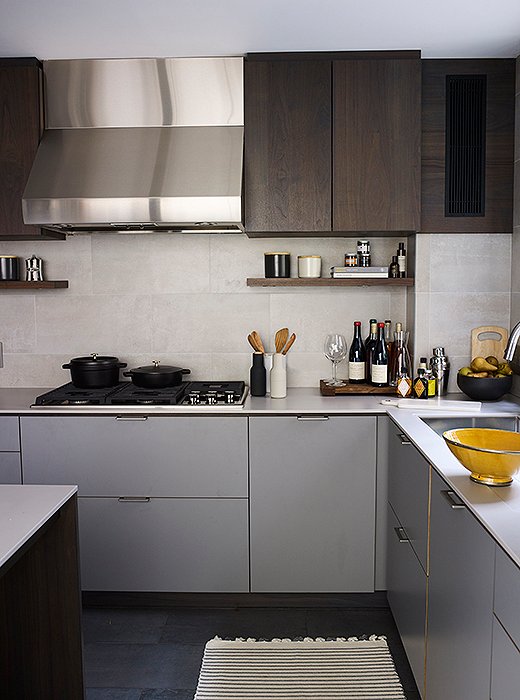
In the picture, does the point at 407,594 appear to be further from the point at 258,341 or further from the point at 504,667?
the point at 258,341

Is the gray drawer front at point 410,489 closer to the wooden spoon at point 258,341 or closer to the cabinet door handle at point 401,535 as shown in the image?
the cabinet door handle at point 401,535

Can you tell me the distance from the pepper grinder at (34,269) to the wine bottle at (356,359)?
1634 millimetres

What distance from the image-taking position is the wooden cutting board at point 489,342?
11.4ft

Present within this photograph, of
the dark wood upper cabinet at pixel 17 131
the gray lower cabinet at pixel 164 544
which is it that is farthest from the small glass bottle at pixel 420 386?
the dark wood upper cabinet at pixel 17 131

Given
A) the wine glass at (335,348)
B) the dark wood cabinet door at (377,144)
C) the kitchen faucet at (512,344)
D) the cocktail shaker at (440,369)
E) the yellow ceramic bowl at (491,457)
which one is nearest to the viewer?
the yellow ceramic bowl at (491,457)

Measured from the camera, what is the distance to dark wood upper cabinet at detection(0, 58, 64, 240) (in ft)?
11.0

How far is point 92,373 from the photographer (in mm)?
3496

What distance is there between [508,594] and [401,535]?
1308 millimetres

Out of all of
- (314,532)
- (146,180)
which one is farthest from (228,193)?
(314,532)

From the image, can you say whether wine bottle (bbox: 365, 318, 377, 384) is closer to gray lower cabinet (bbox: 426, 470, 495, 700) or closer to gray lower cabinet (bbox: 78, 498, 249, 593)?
gray lower cabinet (bbox: 78, 498, 249, 593)

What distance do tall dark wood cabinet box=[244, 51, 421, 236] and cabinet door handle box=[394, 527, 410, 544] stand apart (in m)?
1.38

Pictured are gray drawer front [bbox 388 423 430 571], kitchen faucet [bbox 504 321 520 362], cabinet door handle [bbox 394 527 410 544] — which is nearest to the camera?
kitchen faucet [bbox 504 321 520 362]

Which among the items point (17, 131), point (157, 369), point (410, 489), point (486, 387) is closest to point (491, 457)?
point (410, 489)

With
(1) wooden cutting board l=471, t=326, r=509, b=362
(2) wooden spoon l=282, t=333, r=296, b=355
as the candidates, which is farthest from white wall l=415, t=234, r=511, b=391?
(2) wooden spoon l=282, t=333, r=296, b=355
